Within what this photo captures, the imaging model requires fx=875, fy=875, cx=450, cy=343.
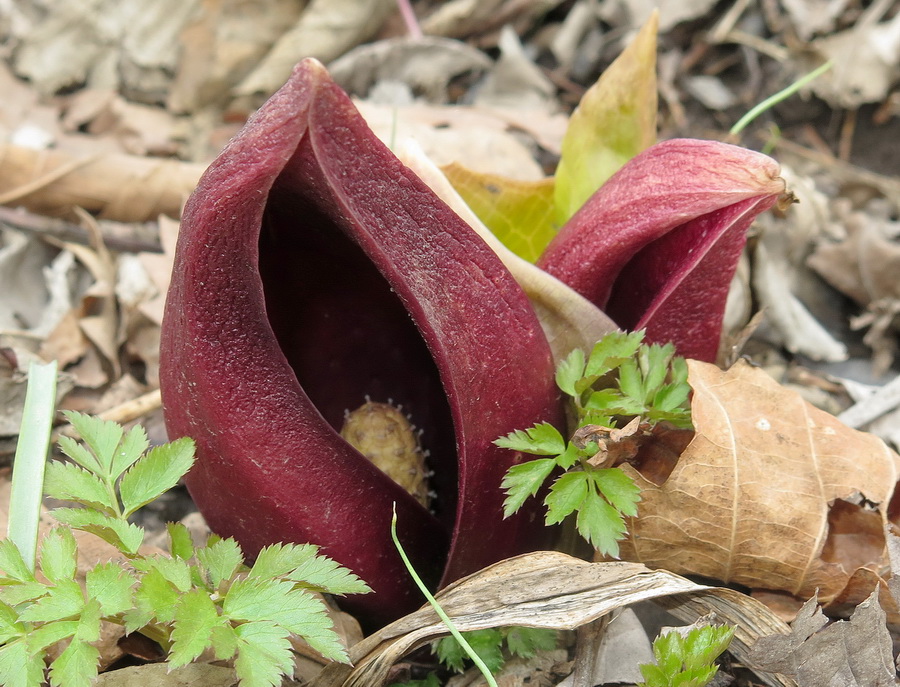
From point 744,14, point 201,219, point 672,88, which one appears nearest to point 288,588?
point 201,219

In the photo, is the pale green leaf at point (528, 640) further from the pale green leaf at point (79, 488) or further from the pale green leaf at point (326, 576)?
the pale green leaf at point (79, 488)

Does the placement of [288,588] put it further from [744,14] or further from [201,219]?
[744,14]

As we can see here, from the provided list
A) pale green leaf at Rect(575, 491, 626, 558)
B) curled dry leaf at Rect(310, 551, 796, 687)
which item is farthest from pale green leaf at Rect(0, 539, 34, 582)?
pale green leaf at Rect(575, 491, 626, 558)

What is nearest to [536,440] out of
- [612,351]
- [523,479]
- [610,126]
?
[523,479]

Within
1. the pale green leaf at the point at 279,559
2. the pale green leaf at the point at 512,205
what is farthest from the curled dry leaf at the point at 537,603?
the pale green leaf at the point at 512,205

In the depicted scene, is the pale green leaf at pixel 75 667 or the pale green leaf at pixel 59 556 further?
the pale green leaf at pixel 59 556

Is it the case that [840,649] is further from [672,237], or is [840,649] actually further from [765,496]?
[672,237]
